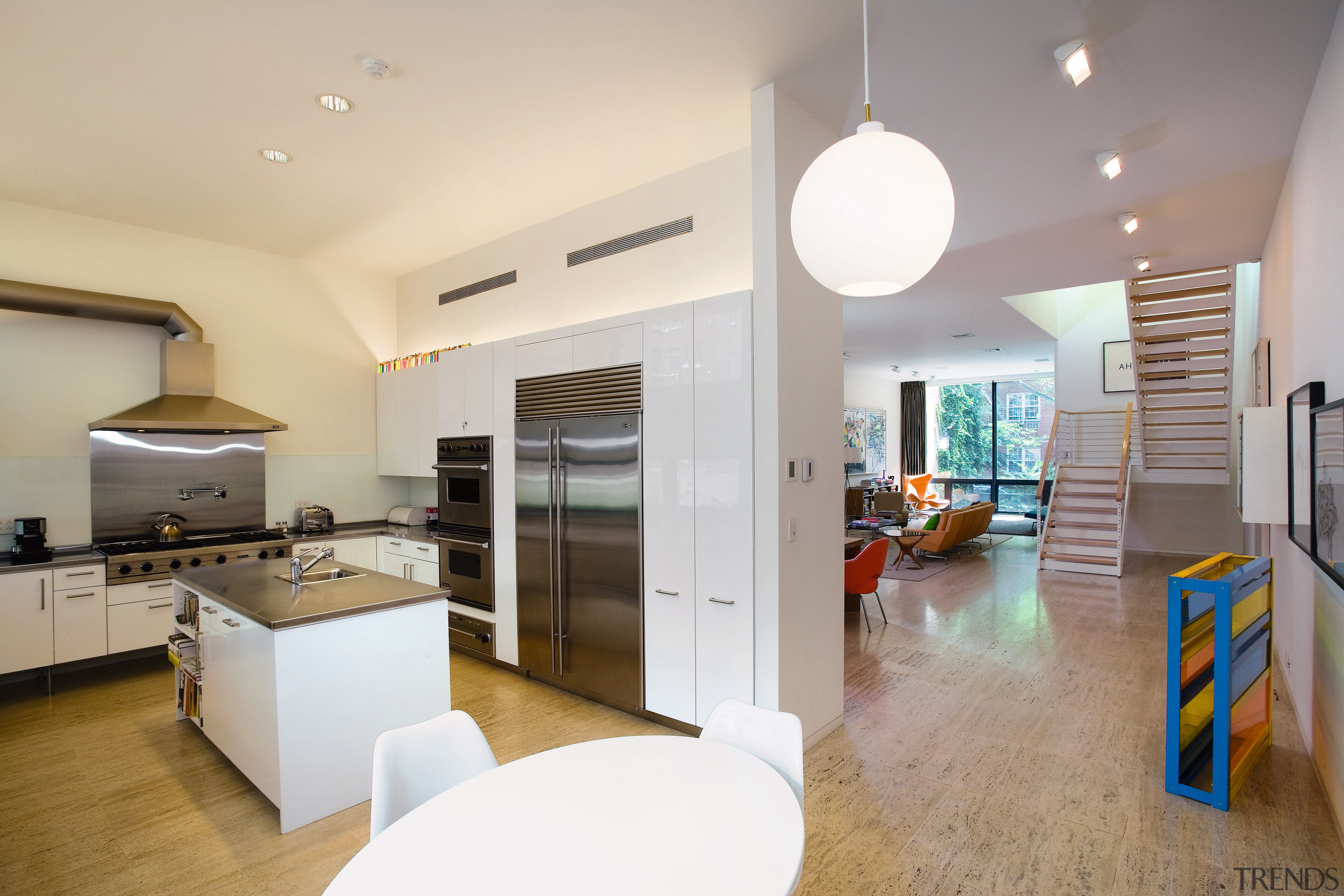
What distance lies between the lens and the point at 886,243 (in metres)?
1.26

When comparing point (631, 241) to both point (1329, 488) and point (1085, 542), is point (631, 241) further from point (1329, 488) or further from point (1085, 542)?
point (1085, 542)

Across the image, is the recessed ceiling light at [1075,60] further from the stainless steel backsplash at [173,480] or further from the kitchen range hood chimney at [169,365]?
the stainless steel backsplash at [173,480]

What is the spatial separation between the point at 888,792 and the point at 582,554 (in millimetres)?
2065

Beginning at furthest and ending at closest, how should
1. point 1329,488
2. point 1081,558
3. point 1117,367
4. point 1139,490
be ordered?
point 1117,367 → point 1139,490 → point 1081,558 → point 1329,488

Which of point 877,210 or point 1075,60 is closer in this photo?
point 877,210

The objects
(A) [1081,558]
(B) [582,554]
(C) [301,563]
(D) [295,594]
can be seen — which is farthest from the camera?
(A) [1081,558]

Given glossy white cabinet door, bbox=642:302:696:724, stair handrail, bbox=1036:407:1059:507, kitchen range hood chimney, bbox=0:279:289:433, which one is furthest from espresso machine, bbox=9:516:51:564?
stair handrail, bbox=1036:407:1059:507

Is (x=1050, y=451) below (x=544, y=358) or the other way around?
below

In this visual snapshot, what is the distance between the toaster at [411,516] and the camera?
5.64m

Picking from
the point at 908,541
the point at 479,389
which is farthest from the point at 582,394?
the point at 908,541

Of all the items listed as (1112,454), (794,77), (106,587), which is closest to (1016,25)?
(794,77)

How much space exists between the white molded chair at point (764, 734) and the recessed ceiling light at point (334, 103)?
3.25 metres

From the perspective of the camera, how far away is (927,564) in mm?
8508

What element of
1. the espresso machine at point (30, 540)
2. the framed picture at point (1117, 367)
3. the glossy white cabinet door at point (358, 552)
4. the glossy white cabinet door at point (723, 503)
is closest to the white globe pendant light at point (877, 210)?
the glossy white cabinet door at point (723, 503)
